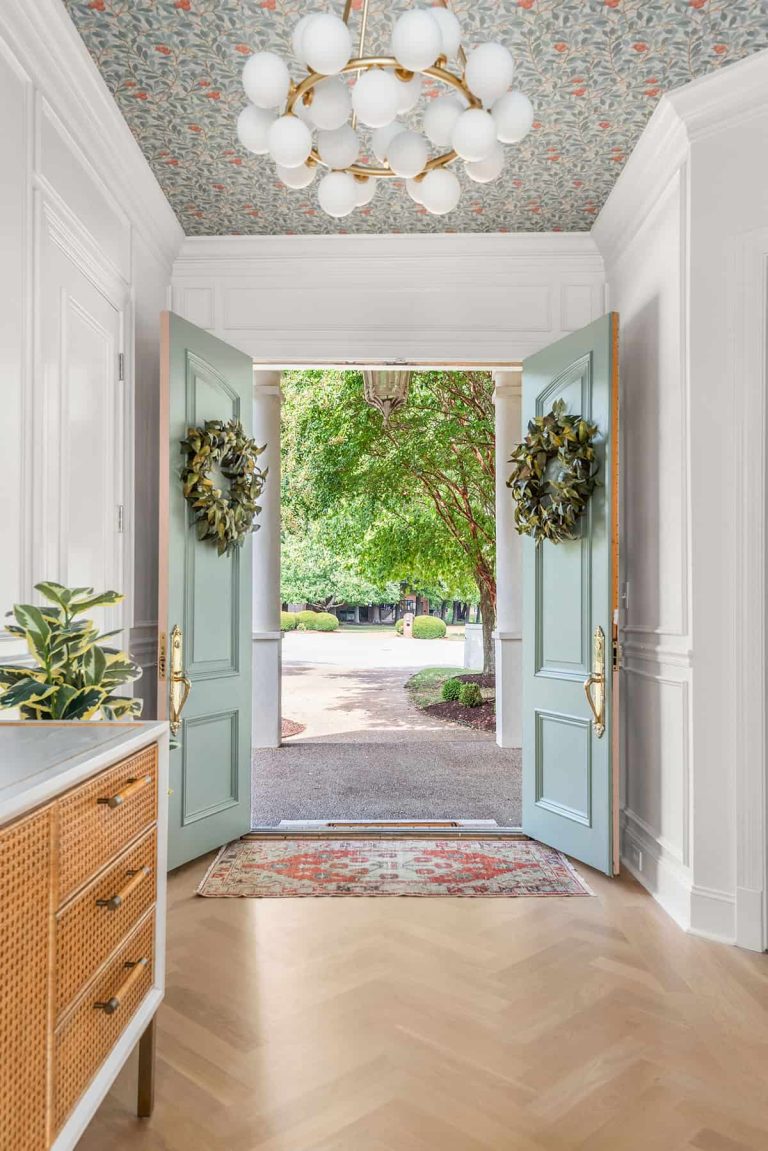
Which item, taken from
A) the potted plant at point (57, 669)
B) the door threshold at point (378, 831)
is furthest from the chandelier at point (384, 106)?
the door threshold at point (378, 831)

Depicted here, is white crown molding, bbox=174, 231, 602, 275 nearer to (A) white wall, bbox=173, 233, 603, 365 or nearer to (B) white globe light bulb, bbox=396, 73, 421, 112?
(A) white wall, bbox=173, 233, 603, 365

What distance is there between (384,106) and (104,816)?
1638 mm

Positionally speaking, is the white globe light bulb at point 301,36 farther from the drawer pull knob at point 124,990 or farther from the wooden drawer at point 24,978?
the drawer pull knob at point 124,990

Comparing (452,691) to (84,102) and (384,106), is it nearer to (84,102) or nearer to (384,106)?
(84,102)

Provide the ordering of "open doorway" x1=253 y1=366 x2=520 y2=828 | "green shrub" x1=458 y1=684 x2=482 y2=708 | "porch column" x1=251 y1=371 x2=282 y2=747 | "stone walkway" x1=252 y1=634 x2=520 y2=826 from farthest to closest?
"green shrub" x1=458 y1=684 x2=482 y2=708 < "porch column" x1=251 y1=371 x2=282 y2=747 < "open doorway" x1=253 y1=366 x2=520 y2=828 < "stone walkway" x1=252 y1=634 x2=520 y2=826

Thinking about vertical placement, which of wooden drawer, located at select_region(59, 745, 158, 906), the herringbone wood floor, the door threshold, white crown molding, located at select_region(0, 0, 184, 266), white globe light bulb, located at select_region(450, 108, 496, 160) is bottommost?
the door threshold

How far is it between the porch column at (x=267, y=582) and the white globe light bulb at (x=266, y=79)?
15.9ft

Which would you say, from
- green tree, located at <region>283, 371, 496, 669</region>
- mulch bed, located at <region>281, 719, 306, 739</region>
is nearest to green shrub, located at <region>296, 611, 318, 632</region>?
green tree, located at <region>283, 371, 496, 669</region>

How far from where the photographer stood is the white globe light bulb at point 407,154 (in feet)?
6.67

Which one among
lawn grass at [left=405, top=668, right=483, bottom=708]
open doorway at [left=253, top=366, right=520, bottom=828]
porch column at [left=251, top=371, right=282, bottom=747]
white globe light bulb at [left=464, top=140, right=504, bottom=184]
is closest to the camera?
white globe light bulb at [left=464, top=140, right=504, bottom=184]

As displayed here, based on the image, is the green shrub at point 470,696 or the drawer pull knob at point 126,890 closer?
the drawer pull knob at point 126,890

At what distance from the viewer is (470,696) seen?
29.7 feet

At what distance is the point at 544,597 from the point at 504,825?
1.38 metres

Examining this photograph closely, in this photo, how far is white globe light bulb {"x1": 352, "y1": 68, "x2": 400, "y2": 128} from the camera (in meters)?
1.77
